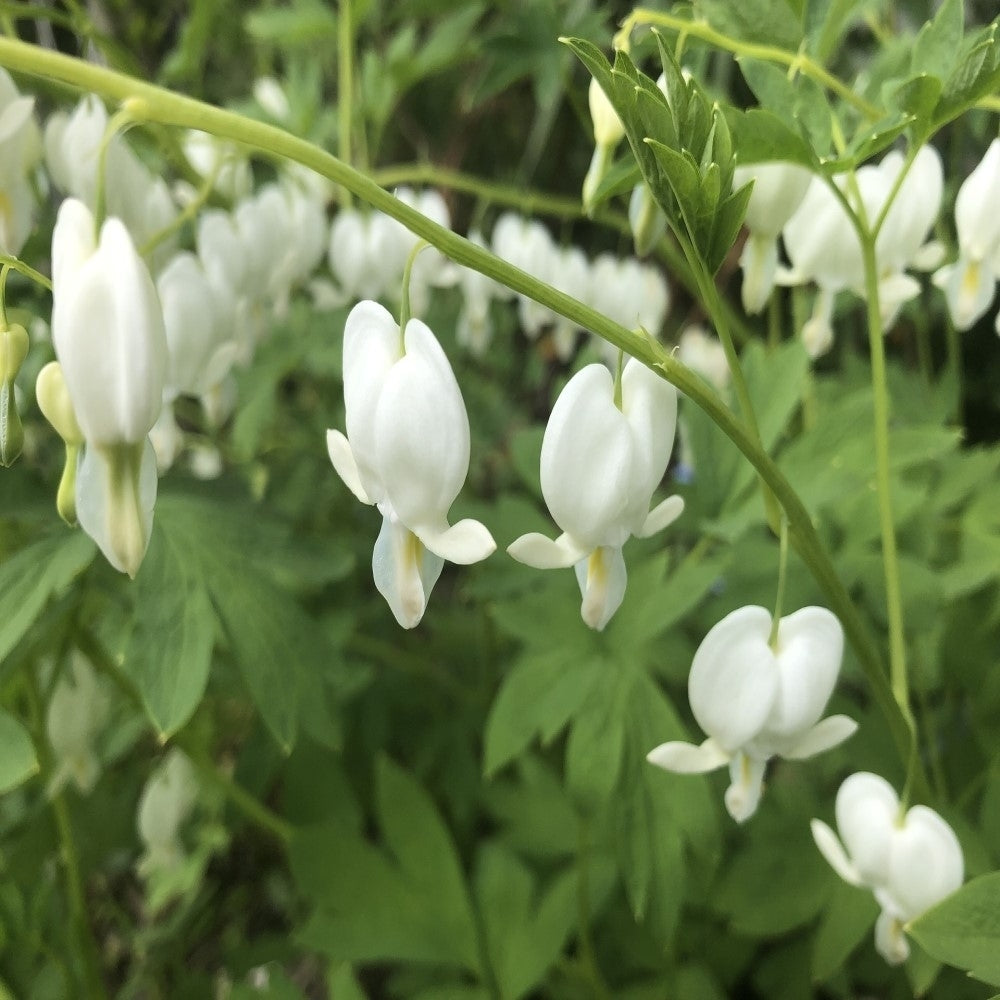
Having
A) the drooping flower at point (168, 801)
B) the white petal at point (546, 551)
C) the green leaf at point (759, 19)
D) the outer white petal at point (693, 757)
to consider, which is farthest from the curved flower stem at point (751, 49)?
the drooping flower at point (168, 801)

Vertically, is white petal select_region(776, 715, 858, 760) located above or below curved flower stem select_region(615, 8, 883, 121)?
below

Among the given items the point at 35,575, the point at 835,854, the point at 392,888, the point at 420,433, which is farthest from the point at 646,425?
the point at 392,888

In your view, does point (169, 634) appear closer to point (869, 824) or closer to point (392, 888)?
point (392, 888)

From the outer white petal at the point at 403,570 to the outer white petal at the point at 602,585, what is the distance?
0.33ft

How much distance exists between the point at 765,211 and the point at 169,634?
58cm

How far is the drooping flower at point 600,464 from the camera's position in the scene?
513 millimetres

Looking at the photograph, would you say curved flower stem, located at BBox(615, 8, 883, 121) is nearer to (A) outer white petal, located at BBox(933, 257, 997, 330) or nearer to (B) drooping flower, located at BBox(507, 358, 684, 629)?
(A) outer white petal, located at BBox(933, 257, 997, 330)

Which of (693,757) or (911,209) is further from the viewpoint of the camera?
(911,209)

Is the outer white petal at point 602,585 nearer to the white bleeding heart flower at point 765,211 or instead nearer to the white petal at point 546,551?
the white petal at point 546,551

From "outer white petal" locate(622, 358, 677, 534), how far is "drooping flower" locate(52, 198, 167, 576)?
0.88ft

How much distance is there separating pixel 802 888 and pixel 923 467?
576mm

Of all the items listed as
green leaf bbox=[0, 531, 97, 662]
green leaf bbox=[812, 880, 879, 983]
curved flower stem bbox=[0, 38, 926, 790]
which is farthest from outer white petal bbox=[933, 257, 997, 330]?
green leaf bbox=[0, 531, 97, 662]

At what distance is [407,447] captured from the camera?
18.3 inches

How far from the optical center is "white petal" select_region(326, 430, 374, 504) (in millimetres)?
511
